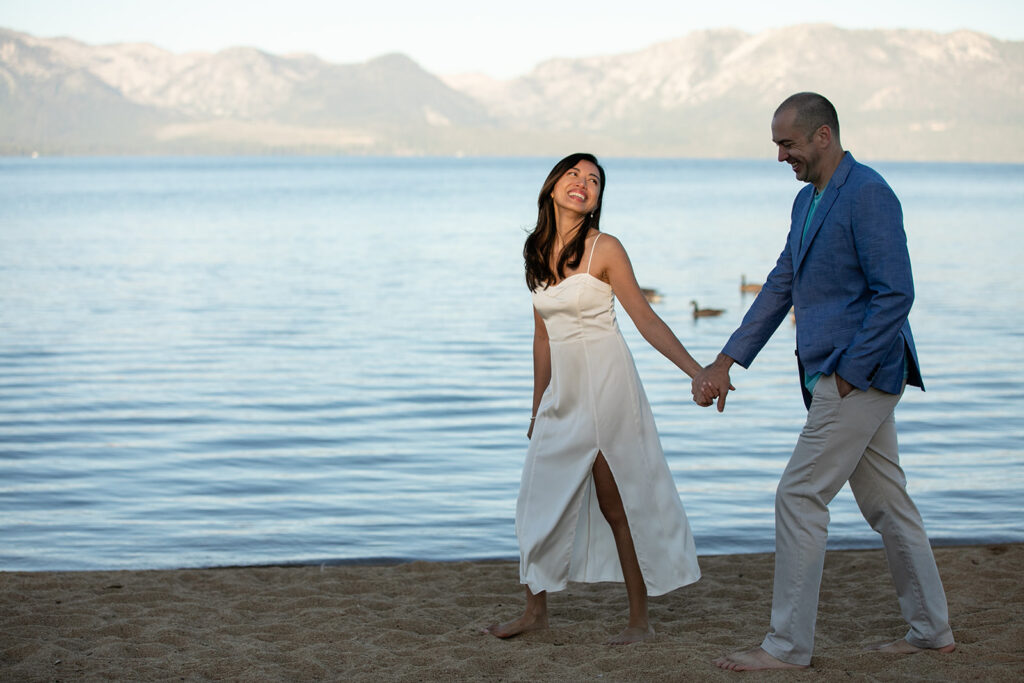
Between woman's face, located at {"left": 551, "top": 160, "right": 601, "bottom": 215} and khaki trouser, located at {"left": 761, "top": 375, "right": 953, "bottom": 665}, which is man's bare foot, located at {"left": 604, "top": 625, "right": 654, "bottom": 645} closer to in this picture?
khaki trouser, located at {"left": 761, "top": 375, "right": 953, "bottom": 665}

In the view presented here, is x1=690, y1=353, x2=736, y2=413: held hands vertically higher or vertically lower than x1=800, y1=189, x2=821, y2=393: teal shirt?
lower

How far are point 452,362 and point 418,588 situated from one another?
33.0 ft

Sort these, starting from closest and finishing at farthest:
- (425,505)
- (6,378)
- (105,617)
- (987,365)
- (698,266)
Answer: (105,617) → (425,505) → (6,378) → (987,365) → (698,266)

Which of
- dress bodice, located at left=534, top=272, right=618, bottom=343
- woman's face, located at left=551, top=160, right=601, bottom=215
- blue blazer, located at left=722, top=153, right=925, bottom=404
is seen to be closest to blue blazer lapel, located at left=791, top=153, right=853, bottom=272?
blue blazer, located at left=722, top=153, right=925, bottom=404

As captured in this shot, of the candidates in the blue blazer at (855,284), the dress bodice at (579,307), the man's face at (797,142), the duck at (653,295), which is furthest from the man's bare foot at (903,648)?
the duck at (653,295)

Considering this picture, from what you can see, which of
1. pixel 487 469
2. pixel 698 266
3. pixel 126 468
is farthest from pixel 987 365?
pixel 698 266

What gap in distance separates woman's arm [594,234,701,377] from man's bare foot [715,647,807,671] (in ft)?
3.93

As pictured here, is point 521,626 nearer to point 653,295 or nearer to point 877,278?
point 877,278

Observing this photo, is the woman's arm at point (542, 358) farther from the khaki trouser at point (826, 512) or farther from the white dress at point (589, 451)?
the khaki trouser at point (826, 512)

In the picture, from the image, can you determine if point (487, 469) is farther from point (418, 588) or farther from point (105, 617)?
point (105, 617)

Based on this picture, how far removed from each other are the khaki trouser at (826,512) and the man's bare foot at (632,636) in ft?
2.09

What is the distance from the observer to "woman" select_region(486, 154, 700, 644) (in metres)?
5.02

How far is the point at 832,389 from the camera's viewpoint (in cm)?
446

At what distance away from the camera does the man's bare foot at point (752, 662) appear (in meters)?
4.60
